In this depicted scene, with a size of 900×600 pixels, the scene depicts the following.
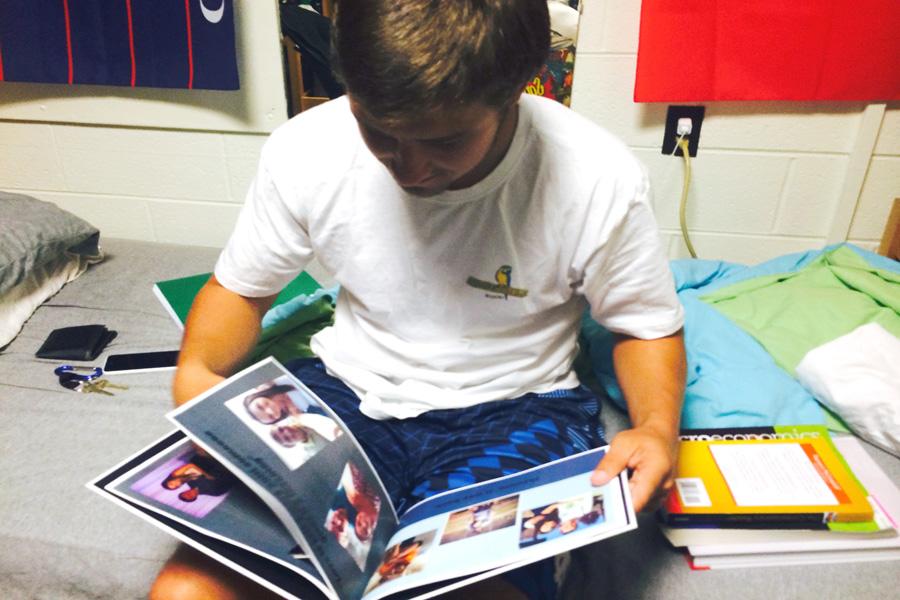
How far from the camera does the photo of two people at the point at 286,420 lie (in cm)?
67

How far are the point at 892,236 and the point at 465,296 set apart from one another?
1.20 metres

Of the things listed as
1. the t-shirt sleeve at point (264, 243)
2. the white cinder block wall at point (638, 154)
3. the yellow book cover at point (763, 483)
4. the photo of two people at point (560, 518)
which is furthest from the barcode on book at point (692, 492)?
the white cinder block wall at point (638, 154)

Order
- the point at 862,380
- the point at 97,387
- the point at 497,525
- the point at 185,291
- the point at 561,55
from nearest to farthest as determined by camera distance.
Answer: the point at 497,525 < the point at 862,380 < the point at 97,387 < the point at 185,291 < the point at 561,55

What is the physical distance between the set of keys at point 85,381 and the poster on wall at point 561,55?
967mm

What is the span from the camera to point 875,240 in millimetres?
1554

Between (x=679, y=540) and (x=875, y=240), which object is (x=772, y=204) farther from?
(x=679, y=540)

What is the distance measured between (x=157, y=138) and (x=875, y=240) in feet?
5.66

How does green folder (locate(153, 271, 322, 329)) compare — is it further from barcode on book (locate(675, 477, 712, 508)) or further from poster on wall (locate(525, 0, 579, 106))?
barcode on book (locate(675, 477, 712, 508))

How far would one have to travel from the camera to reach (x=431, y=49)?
0.54 m

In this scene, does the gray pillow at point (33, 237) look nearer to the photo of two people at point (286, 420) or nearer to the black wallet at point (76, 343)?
the black wallet at point (76, 343)

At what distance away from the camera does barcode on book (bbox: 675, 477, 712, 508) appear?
820 mm

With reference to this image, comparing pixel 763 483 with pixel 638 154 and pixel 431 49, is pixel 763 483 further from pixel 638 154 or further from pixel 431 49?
pixel 638 154

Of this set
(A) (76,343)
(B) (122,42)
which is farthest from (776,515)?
(B) (122,42)

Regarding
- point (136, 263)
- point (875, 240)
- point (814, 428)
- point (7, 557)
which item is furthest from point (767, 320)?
point (136, 263)
